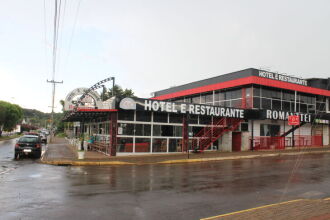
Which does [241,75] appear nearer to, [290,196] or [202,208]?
[290,196]

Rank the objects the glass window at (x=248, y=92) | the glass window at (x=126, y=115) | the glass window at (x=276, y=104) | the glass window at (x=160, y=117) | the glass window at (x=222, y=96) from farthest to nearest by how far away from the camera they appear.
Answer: the glass window at (x=222, y=96)
the glass window at (x=276, y=104)
the glass window at (x=248, y=92)
the glass window at (x=160, y=117)
the glass window at (x=126, y=115)

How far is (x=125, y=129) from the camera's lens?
2030 cm

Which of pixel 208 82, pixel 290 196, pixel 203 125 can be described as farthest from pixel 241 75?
pixel 290 196

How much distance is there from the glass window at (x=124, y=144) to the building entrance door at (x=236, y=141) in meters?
10.5

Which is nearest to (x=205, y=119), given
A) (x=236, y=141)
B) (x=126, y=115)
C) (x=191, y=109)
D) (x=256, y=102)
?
(x=191, y=109)

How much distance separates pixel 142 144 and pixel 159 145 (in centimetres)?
153

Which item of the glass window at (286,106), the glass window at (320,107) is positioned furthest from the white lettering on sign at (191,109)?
the glass window at (320,107)

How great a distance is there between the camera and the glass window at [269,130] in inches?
1058

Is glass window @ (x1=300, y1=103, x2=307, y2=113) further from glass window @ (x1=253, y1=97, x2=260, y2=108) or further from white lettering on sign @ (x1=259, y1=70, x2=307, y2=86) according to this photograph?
glass window @ (x1=253, y1=97, x2=260, y2=108)

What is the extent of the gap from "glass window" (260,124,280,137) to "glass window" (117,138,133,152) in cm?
1365

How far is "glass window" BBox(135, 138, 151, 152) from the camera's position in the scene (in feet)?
67.9

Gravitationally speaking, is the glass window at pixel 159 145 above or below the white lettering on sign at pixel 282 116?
below

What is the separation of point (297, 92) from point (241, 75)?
7946 millimetres

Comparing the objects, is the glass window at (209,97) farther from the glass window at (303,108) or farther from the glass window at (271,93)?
the glass window at (303,108)
